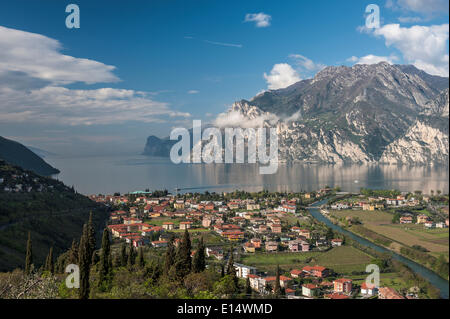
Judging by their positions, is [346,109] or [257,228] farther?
[346,109]

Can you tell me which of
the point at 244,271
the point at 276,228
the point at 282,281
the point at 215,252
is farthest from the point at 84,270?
the point at 276,228

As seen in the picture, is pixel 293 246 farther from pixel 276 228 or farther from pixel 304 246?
pixel 276 228

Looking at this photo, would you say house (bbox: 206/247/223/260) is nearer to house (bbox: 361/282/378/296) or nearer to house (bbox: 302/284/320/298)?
house (bbox: 302/284/320/298)

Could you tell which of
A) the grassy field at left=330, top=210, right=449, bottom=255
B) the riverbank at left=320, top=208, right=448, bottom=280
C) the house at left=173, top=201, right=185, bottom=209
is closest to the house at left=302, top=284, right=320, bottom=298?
the riverbank at left=320, top=208, right=448, bottom=280

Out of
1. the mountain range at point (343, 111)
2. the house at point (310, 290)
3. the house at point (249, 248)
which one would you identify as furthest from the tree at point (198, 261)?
the mountain range at point (343, 111)

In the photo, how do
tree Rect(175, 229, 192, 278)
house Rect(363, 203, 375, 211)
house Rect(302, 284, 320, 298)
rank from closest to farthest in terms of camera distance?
tree Rect(175, 229, 192, 278)
house Rect(302, 284, 320, 298)
house Rect(363, 203, 375, 211)

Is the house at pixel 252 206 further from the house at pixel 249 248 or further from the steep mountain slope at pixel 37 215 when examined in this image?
the house at pixel 249 248
